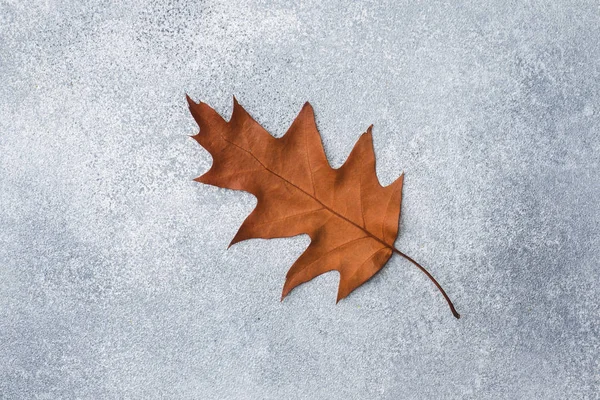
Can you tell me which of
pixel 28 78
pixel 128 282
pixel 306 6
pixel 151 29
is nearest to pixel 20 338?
pixel 128 282

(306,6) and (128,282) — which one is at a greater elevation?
(306,6)

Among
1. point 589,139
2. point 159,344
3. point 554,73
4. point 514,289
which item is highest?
point 159,344

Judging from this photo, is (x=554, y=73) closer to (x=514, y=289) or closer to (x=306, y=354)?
(x=514, y=289)
